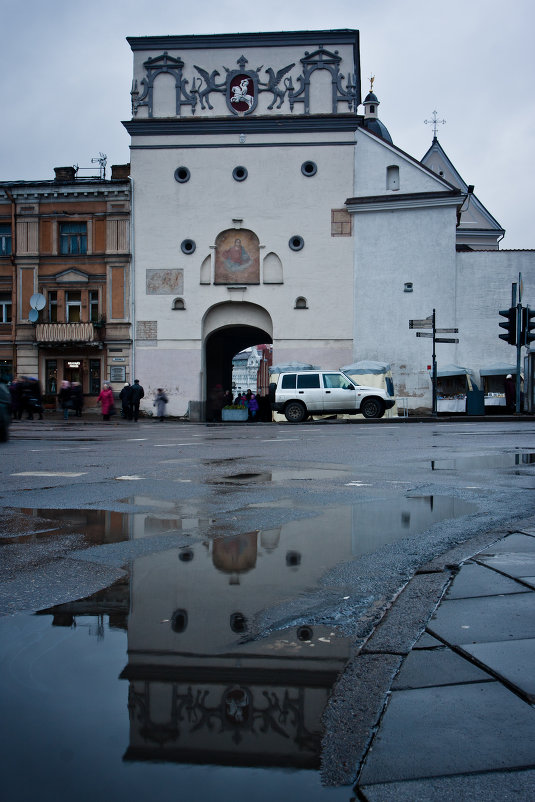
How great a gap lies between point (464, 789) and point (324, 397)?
95.0 ft

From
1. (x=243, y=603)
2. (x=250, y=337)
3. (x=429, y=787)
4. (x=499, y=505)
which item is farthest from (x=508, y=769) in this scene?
(x=250, y=337)

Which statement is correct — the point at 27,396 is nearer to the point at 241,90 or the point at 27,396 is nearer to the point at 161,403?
the point at 161,403

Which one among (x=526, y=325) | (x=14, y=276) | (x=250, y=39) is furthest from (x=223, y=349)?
(x=526, y=325)

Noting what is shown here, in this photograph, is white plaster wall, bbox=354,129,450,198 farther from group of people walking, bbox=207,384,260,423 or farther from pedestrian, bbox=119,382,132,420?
pedestrian, bbox=119,382,132,420

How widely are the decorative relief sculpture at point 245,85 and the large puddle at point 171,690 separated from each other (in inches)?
1530

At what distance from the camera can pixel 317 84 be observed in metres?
40.1

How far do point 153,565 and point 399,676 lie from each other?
210 cm

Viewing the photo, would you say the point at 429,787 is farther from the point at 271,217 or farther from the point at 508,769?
the point at 271,217

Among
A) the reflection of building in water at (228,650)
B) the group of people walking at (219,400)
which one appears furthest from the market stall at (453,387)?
the reflection of building in water at (228,650)

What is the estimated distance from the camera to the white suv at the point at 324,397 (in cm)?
3081

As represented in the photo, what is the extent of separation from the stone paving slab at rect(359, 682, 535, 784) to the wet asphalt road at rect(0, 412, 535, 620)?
33.3 inches


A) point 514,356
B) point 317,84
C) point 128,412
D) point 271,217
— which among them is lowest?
point 128,412

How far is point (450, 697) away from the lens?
2496 millimetres

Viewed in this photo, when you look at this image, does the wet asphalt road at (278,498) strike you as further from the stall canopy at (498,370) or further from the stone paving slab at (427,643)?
the stall canopy at (498,370)
